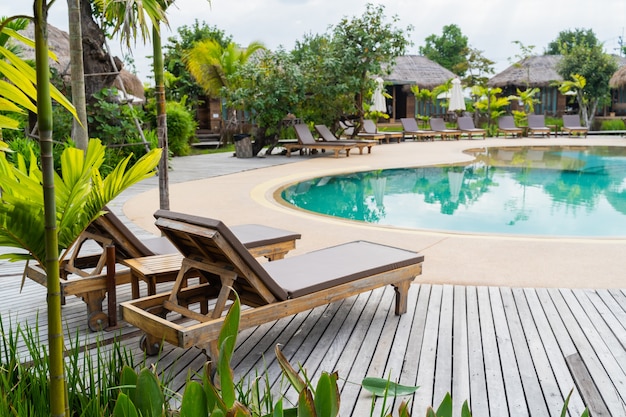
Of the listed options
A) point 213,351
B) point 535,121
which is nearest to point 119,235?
point 213,351

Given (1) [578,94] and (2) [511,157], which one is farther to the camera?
(1) [578,94]

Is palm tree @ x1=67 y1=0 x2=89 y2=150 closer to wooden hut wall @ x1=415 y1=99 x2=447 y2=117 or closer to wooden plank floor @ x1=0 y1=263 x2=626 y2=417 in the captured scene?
wooden plank floor @ x1=0 y1=263 x2=626 y2=417

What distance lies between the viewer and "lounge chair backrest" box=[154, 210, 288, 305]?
2844 millimetres

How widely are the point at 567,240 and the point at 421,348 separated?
3.55 meters

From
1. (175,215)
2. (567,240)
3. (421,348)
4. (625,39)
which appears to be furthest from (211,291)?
(625,39)

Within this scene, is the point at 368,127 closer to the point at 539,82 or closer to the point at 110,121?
the point at 110,121

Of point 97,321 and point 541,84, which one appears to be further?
A: point 541,84

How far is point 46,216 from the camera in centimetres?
148

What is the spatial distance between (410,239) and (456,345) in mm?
3058

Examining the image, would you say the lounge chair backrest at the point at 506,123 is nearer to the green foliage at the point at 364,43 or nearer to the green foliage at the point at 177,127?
the green foliage at the point at 364,43

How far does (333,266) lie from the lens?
3.66 meters

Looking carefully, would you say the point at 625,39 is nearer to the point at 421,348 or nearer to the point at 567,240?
the point at 567,240

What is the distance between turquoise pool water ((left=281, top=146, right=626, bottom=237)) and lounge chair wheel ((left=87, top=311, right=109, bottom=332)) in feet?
17.1

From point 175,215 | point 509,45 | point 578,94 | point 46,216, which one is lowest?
point 175,215
